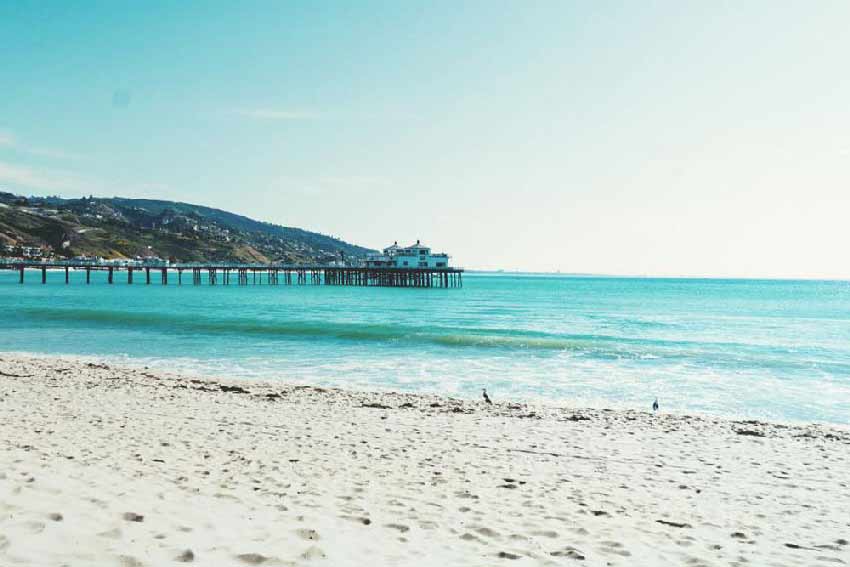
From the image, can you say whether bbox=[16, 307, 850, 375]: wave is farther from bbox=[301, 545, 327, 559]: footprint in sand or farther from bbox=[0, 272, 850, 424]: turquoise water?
bbox=[301, 545, 327, 559]: footprint in sand

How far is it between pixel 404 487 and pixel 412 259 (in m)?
86.8

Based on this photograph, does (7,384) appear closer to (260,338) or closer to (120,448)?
(120,448)

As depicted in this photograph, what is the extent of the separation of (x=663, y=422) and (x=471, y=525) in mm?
7823

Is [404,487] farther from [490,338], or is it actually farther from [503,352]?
[490,338]

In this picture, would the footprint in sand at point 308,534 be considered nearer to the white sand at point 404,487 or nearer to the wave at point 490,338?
the white sand at point 404,487

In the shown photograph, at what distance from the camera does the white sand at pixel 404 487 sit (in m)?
4.80

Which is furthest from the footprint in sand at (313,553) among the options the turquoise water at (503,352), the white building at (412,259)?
the white building at (412,259)

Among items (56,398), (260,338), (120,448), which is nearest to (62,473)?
(120,448)

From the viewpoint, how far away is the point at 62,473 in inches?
255

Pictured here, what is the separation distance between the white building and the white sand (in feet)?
264

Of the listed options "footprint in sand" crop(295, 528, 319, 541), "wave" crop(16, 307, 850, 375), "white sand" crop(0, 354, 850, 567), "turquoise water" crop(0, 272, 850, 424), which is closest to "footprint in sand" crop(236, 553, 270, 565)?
"white sand" crop(0, 354, 850, 567)

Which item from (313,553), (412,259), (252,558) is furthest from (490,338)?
(412,259)

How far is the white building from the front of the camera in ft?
304

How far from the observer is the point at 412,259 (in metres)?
93.4
